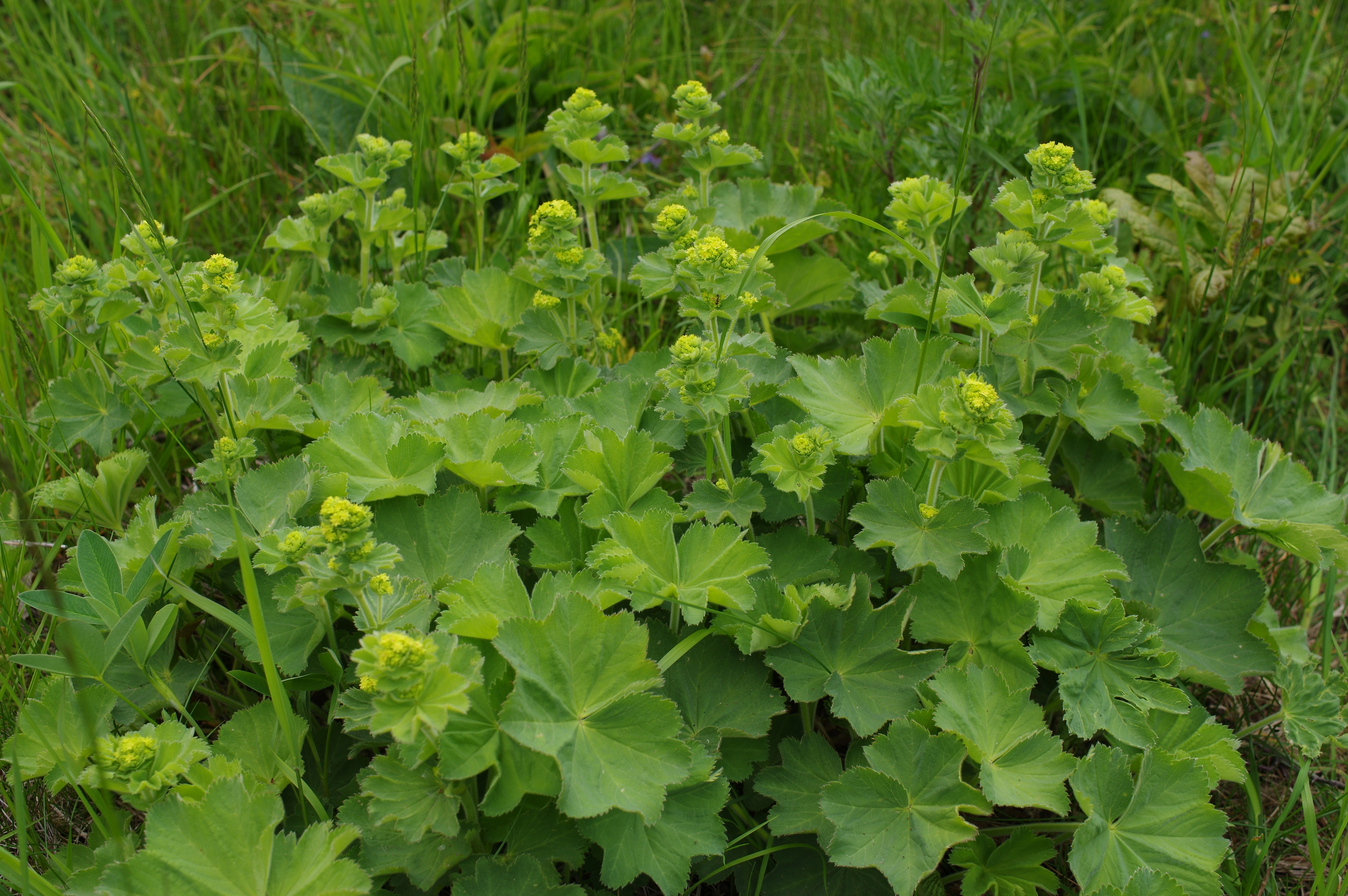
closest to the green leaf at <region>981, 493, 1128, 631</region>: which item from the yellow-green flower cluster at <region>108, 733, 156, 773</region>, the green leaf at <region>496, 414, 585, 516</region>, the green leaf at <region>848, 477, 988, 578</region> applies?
the green leaf at <region>848, 477, 988, 578</region>

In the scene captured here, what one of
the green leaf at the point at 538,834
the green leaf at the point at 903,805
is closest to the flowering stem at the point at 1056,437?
the green leaf at the point at 903,805

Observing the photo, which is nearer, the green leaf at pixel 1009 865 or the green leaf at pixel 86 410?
the green leaf at pixel 1009 865

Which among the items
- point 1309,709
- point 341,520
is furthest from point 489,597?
point 1309,709

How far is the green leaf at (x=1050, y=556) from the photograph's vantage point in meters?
2.19

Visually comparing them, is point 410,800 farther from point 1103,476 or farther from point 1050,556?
point 1103,476

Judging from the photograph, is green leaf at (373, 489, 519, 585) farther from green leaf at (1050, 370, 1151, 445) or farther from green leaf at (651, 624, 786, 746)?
green leaf at (1050, 370, 1151, 445)

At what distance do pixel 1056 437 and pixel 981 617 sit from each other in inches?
27.5

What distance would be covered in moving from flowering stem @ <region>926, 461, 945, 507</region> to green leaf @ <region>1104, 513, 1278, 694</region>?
0.59 metres

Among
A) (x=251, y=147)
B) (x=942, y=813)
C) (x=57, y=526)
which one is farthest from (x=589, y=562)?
(x=251, y=147)

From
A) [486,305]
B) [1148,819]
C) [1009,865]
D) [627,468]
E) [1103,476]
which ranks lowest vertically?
[1009,865]

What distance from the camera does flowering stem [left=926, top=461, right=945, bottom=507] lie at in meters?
2.20

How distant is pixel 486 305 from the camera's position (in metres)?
2.97

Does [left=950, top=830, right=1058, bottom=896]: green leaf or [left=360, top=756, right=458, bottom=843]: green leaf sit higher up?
[left=360, top=756, right=458, bottom=843]: green leaf

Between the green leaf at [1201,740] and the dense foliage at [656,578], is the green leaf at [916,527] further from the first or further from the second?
the green leaf at [1201,740]
